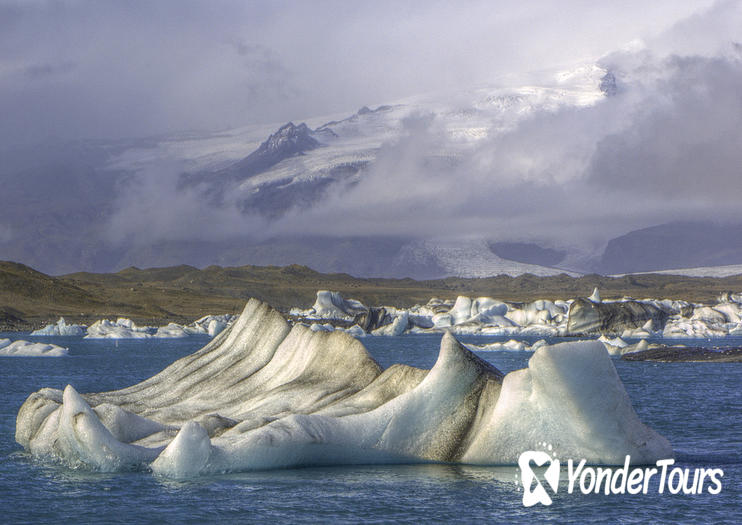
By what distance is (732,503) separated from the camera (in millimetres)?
15211

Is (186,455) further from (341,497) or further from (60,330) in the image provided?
(60,330)

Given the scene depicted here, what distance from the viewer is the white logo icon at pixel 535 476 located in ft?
49.7

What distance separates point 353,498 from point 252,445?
7.79ft

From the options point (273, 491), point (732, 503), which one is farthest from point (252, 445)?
point (732, 503)

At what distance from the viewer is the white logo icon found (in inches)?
596

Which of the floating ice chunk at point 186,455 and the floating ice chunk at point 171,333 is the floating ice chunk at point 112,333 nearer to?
the floating ice chunk at point 171,333

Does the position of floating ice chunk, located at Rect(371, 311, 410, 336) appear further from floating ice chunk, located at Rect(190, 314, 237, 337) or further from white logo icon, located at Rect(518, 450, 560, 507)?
white logo icon, located at Rect(518, 450, 560, 507)

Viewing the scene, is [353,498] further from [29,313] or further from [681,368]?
[29,313]

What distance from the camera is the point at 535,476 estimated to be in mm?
16297

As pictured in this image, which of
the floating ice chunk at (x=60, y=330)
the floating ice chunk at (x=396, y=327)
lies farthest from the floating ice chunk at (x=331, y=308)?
the floating ice chunk at (x=60, y=330)

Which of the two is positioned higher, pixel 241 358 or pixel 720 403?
pixel 241 358

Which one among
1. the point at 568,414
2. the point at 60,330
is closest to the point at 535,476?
the point at 568,414

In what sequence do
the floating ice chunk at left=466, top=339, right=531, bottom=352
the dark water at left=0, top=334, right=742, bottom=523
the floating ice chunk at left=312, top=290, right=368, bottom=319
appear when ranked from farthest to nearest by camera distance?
the floating ice chunk at left=312, top=290, right=368, bottom=319 < the floating ice chunk at left=466, top=339, right=531, bottom=352 < the dark water at left=0, top=334, right=742, bottom=523

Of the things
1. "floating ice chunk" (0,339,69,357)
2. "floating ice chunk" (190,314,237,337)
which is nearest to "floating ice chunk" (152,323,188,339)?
"floating ice chunk" (190,314,237,337)
